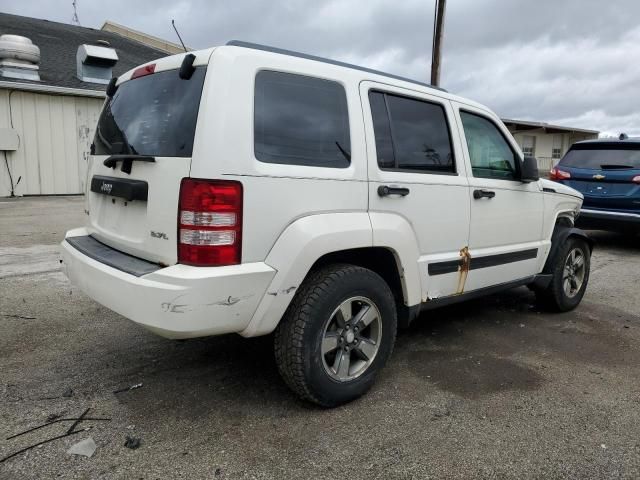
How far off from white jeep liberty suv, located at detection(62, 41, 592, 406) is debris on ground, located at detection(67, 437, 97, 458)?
0.66 m

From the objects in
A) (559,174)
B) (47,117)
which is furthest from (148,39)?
(559,174)

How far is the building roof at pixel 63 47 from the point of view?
14.2 meters

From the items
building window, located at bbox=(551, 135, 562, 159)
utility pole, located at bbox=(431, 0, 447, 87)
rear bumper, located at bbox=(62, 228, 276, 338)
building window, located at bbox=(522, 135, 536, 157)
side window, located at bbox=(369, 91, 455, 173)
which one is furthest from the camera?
building window, located at bbox=(551, 135, 562, 159)

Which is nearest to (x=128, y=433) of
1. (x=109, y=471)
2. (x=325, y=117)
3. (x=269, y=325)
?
(x=109, y=471)

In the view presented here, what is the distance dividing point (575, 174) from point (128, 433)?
7.98 metres

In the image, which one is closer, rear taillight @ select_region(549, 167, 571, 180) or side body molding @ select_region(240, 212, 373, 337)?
side body molding @ select_region(240, 212, 373, 337)

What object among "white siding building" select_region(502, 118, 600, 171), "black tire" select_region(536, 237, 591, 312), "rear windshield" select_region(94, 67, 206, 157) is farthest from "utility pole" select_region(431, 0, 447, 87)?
"white siding building" select_region(502, 118, 600, 171)

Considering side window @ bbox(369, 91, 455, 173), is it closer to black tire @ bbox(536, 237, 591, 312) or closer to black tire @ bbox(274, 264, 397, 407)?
black tire @ bbox(274, 264, 397, 407)

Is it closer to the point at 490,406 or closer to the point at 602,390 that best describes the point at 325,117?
the point at 490,406

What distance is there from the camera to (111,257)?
2.91m

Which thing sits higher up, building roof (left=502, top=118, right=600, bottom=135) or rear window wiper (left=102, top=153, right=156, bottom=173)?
building roof (left=502, top=118, right=600, bottom=135)

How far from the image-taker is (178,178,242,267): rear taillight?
2.45 metres

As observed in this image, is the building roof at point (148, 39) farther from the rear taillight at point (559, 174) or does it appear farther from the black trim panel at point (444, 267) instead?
the black trim panel at point (444, 267)

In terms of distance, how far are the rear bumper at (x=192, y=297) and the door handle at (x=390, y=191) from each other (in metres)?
0.88
